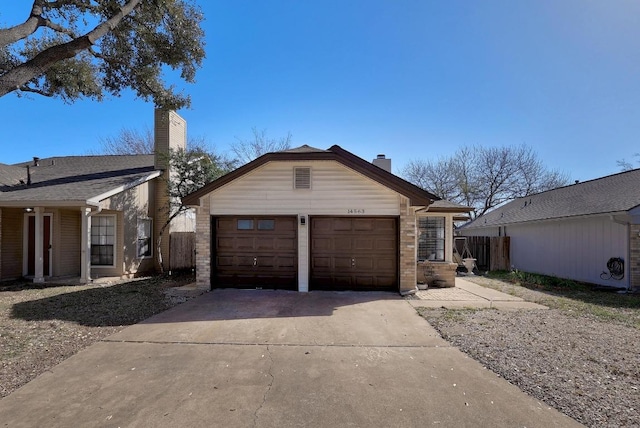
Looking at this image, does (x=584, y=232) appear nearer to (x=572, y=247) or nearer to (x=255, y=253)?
(x=572, y=247)

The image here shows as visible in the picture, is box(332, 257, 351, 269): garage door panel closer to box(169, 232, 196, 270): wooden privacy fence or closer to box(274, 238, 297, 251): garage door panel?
box(274, 238, 297, 251): garage door panel

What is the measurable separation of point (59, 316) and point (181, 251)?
715cm

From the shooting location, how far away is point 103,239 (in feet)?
40.9

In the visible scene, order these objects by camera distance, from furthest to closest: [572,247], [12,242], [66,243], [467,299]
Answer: [572,247] < [66,243] < [12,242] < [467,299]

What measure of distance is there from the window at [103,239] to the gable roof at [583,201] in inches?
667

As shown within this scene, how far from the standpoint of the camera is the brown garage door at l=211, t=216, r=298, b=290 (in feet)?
32.0

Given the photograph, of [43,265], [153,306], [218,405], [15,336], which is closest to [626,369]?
[218,405]

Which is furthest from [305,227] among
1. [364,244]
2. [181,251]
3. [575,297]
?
[575,297]

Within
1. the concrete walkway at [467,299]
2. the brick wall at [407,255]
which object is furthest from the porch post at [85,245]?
the concrete walkway at [467,299]

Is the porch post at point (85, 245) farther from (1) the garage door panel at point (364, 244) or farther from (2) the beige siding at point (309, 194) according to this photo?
(1) the garage door panel at point (364, 244)

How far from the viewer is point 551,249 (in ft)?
48.0

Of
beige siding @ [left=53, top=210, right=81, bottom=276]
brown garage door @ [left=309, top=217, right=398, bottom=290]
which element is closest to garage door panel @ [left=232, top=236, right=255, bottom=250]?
brown garage door @ [left=309, top=217, right=398, bottom=290]

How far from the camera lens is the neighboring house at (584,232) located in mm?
10909

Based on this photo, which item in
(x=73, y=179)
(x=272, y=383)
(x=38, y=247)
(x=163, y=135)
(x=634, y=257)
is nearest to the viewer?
(x=272, y=383)
